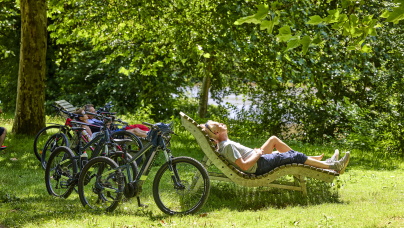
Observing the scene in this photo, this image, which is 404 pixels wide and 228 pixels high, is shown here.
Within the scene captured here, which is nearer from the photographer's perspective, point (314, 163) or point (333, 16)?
point (333, 16)

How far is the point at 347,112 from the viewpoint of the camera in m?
15.3

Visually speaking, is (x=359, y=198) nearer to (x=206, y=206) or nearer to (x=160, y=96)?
(x=206, y=206)

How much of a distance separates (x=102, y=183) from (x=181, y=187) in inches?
40.9

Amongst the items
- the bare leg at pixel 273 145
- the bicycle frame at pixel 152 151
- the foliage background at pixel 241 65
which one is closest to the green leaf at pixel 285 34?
the bicycle frame at pixel 152 151

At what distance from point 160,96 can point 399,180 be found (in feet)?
37.3

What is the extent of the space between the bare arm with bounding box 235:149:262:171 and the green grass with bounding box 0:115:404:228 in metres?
0.57

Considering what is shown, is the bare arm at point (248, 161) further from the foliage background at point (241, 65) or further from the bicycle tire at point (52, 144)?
the bicycle tire at point (52, 144)

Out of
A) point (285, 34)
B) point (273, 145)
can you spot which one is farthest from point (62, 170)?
point (285, 34)

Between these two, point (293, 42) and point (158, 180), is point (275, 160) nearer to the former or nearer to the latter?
point (158, 180)

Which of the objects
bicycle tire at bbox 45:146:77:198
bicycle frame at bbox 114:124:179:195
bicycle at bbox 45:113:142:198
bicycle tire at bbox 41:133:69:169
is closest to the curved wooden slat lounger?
bicycle frame at bbox 114:124:179:195

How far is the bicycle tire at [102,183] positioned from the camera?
21.7ft

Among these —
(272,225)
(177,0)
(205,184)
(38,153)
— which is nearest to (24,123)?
(38,153)

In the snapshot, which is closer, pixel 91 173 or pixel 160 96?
pixel 91 173

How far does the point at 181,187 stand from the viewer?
259 inches
